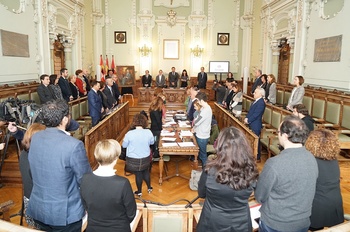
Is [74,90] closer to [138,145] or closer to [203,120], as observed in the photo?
[203,120]

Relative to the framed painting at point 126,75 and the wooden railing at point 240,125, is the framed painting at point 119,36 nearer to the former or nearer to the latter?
the framed painting at point 126,75

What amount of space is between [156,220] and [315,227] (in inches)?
50.5

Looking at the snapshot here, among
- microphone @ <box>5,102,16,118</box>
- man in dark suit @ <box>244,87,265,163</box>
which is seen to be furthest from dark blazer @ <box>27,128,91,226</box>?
man in dark suit @ <box>244,87,265,163</box>

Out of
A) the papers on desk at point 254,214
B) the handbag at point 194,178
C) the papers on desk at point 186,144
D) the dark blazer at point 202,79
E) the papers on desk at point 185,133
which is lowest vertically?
the handbag at point 194,178

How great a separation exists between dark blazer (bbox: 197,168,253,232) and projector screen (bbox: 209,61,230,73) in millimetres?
11967

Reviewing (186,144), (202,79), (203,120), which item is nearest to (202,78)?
(202,79)

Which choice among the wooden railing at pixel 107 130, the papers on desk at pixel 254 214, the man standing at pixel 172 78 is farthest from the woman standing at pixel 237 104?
the man standing at pixel 172 78

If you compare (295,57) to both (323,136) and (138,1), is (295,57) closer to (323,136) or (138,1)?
(323,136)

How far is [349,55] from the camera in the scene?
20.2ft

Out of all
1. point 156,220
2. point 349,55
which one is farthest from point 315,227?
point 349,55

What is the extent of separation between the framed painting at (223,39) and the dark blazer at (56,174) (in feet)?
40.8

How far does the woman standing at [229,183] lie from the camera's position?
5.42 feet

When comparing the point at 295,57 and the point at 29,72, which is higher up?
the point at 295,57

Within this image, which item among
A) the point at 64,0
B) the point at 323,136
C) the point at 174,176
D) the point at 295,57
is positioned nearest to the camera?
the point at 323,136
